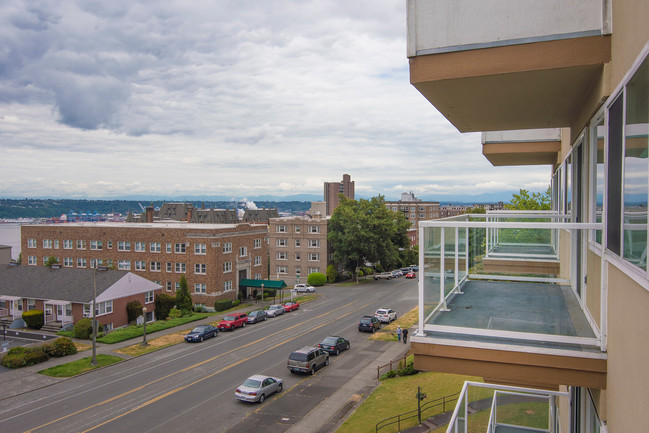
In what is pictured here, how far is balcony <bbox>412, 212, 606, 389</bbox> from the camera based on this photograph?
16.3ft

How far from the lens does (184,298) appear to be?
47.8 m

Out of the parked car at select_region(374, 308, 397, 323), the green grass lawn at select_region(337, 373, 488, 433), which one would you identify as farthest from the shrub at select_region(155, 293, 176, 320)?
the green grass lawn at select_region(337, 373, 488, 433)

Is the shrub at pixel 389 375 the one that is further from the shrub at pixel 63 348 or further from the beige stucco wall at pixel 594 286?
the beige stucco wall at pixel 594 286

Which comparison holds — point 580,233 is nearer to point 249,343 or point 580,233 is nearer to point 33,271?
point 249,343

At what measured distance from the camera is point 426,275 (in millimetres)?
5473

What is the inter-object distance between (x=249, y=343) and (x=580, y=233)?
31.5 meters

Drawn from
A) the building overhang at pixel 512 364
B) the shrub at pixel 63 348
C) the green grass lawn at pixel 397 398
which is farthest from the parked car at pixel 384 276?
the building overhang at pixel 512 364

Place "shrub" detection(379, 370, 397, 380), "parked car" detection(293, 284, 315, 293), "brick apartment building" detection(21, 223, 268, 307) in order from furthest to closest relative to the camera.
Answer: "parked car" detection(293, 284, 315, 293) → "brick apartment building" detection(21, 223, 268, 307) → "shrub" detection(379, 370, 397, 380)

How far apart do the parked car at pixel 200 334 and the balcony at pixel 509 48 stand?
33.8 m

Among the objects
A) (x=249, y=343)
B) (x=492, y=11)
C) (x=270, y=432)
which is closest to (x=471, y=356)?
(x=492, y=11)

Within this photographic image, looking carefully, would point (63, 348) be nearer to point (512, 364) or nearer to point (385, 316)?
point (385, 316)

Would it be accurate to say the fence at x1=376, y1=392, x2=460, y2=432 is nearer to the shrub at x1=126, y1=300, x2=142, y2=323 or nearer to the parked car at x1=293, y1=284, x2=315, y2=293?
the shrub at x1=126, y1=300, x2=142, y2=323

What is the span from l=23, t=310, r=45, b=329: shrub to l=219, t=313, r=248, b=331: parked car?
16.6 m

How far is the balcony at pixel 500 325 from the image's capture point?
4973 mm
